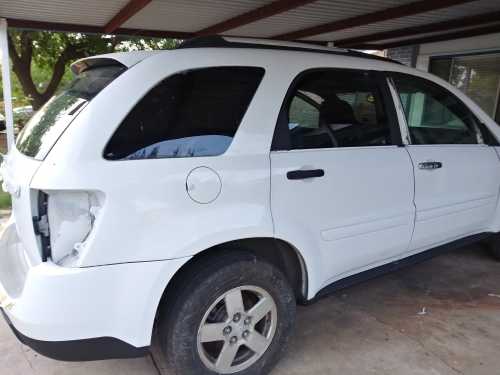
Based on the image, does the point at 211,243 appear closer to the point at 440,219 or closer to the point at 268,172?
the point at 268,172

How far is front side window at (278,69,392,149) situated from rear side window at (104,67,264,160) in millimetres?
320

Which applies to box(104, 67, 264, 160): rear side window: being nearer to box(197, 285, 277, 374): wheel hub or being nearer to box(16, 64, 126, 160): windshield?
box(16, 64, 126, 160): windshield

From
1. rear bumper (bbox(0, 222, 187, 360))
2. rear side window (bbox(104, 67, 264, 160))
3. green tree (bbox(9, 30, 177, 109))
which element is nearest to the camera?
rear bumper (bbox(0, 222, 187, 360))

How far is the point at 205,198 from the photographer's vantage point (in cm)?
195

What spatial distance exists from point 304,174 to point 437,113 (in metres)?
2.12

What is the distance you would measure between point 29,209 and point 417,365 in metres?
2.37

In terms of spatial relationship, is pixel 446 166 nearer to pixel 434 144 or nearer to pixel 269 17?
pixel 434 144

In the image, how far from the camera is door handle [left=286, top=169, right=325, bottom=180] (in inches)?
87.2

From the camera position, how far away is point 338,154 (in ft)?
8.04

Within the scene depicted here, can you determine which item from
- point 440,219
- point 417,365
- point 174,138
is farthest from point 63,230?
point 440,219

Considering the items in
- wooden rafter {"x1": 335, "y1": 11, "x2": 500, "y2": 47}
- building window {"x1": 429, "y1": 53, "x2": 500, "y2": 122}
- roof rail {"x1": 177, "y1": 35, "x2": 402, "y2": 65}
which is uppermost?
wooden rafter {"x1": 335, "y1": 11, "x2": 500, "y2": 47}

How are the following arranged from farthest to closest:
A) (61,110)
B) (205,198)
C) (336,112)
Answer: (336,112) < (61,110) < (205,198)

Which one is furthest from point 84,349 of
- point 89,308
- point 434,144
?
point 434,144

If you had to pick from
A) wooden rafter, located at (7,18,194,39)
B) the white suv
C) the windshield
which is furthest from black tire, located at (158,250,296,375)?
wooden rafter, located at (7,18,194,39)
